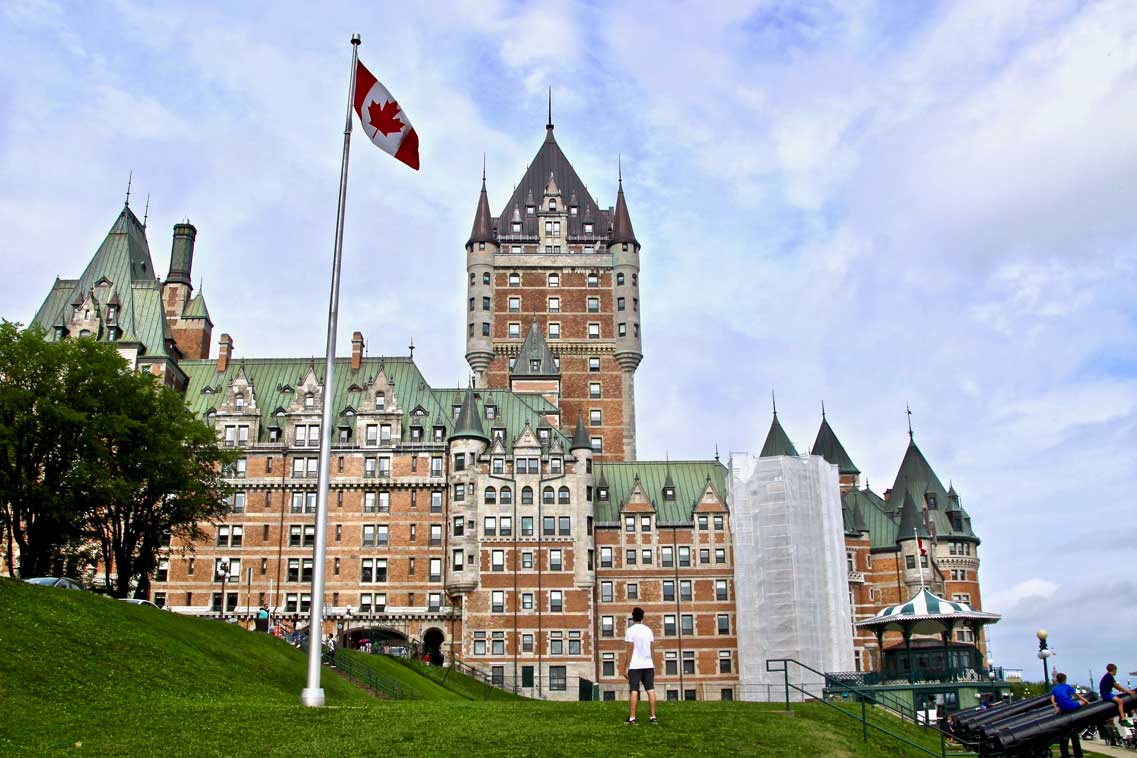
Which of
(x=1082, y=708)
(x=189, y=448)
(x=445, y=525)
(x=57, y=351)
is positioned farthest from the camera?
(x=445, y=525)

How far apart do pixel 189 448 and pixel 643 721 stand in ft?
138

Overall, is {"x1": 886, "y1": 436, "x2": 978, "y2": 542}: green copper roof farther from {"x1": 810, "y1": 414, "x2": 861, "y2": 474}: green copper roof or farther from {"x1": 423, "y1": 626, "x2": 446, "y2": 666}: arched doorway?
{"x1": 423, "y1": 626, "x2": 446, "y2": 666}: arched doorway

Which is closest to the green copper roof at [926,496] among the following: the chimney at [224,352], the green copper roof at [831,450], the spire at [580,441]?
the green copper roof at [831,450]

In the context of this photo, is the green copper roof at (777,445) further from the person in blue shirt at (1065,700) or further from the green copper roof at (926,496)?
the person in blue shirt at (1065,700)

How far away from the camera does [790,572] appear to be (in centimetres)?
7862

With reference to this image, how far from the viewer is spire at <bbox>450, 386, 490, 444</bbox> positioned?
81938mm

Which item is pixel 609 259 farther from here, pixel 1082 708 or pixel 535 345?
pixel 1082 708

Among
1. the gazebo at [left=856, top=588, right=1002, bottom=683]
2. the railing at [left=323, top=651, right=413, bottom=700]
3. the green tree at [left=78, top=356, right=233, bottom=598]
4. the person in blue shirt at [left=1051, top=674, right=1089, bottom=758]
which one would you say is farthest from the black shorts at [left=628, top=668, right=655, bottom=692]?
the green tree at [left=78, top=356, right=233, bottom=598]

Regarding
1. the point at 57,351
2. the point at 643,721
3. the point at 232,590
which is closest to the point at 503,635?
the point at 232,590

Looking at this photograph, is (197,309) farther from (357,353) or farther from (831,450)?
(831,450)

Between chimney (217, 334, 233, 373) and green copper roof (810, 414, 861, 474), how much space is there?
51.1 metres

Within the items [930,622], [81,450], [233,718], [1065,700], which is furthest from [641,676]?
[930,622]

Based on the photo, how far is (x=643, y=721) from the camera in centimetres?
2533

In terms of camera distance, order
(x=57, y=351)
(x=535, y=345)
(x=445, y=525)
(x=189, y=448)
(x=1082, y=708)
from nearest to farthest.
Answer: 1. (x=1082, y=708)
2. (x=57, y=351)
3. (x=189, y=448)
4. (x=445, y=525)
5. (x=535, y=345)
